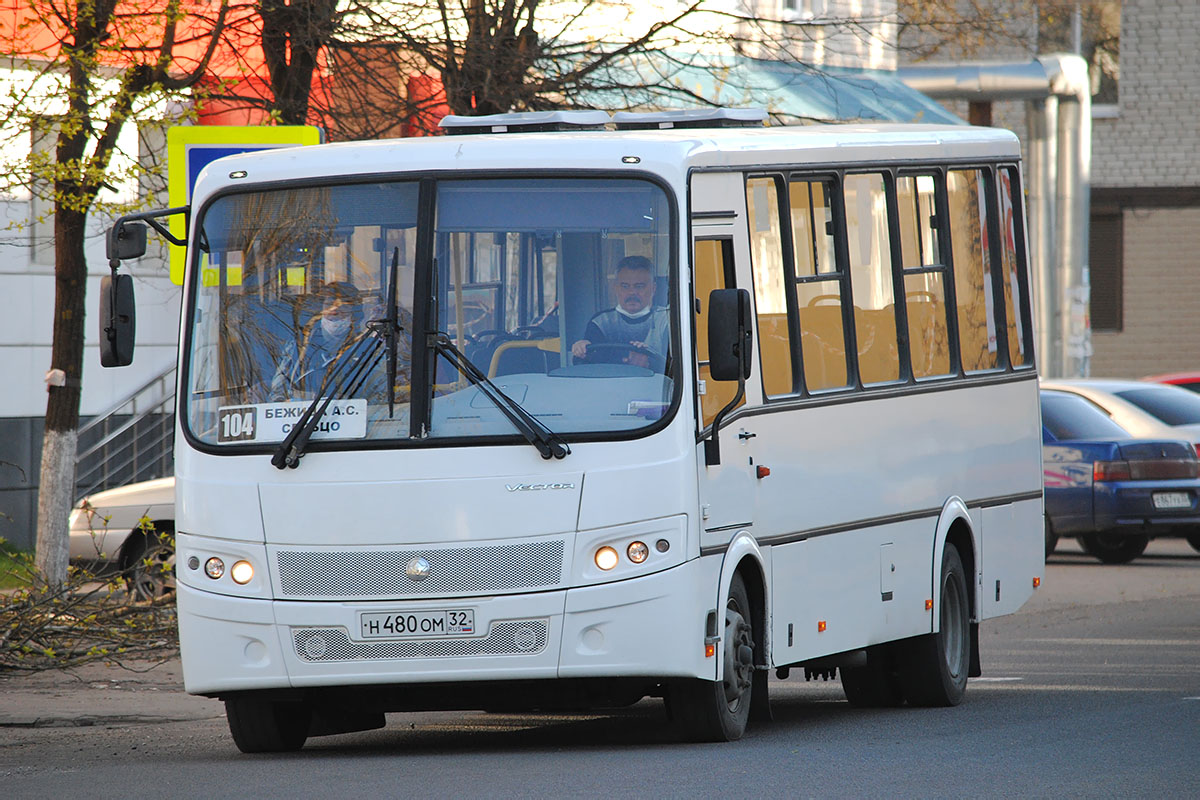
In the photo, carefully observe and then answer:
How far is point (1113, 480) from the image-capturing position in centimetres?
2072

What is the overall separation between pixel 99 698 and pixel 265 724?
9.62 ft

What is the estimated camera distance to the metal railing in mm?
22078

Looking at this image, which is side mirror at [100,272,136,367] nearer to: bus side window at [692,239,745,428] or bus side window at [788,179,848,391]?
bus side window at [692,239,745,428]

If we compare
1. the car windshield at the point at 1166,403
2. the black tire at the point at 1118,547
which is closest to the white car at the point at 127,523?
the black tire at the point at 1118,547

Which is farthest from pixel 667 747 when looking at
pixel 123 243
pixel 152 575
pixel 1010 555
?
pixel 152 575

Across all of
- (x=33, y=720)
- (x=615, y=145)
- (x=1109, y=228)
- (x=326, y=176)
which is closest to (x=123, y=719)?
(x=33, y=720)

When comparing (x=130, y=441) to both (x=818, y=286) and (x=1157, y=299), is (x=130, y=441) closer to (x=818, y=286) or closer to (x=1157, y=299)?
(x=818, y=286)

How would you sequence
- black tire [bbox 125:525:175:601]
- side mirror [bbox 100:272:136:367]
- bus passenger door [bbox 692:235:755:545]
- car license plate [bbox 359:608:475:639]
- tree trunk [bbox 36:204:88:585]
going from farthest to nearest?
tree trunk [bbox 36:204:88:585]
black tire [bbox 125:525:175:601]
side mirror [bbox 100:272:136:367]
bus passenger door [bbox 692:235:755:545]
car license plate [bbox 359:608:475:639]

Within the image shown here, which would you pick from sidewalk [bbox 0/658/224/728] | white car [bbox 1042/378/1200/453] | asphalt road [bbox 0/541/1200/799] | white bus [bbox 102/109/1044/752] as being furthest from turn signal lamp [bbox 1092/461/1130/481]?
white bus [bbox 102/109/1044/752]

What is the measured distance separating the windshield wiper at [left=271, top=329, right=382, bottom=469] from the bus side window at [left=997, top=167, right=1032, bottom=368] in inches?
191

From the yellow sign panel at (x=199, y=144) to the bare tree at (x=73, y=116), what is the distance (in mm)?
426

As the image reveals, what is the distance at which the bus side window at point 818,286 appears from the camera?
10375mm

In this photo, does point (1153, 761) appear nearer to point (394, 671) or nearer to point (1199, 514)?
point (394, 671)

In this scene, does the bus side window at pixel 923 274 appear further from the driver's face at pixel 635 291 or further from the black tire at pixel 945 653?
the driver's face at pixel 635 291
